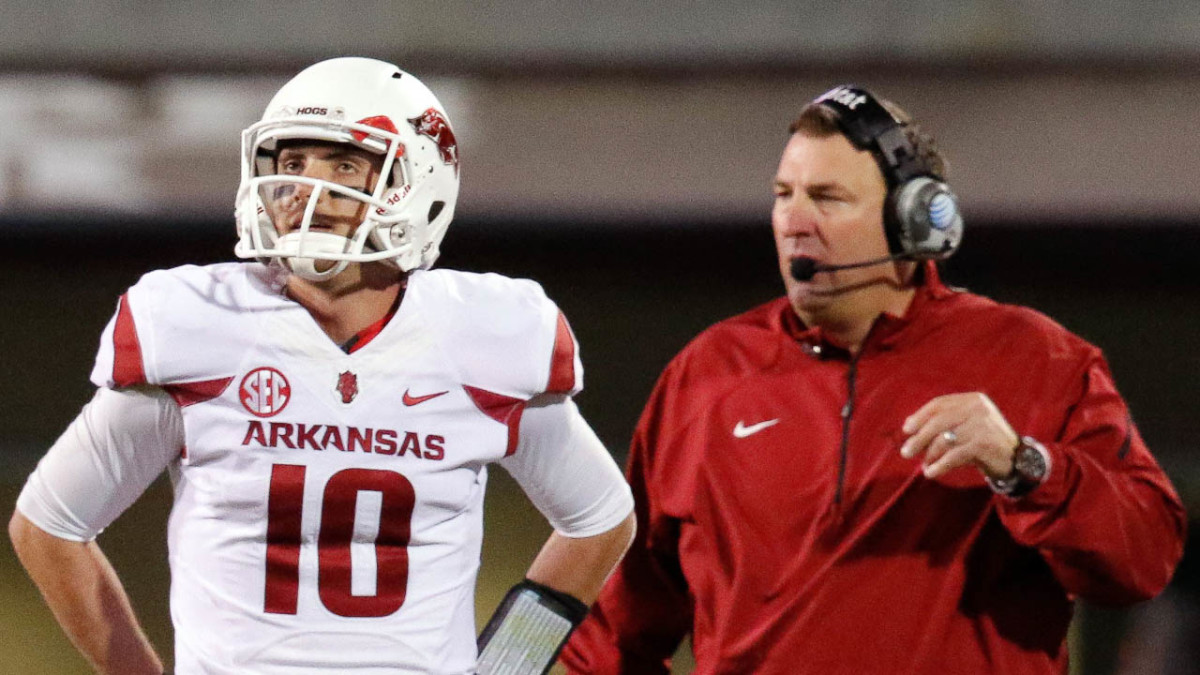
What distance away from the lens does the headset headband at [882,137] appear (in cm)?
222

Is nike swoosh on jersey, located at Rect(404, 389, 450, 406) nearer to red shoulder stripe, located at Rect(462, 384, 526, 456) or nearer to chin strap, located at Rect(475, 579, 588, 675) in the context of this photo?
red shoulder stripe, located at Rect(462, 384, 526, 456)

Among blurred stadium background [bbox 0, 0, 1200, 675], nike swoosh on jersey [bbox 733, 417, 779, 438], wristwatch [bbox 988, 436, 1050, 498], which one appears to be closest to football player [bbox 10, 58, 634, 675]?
nike swoosh on jersey [bbox 733, 417, 779, 438]

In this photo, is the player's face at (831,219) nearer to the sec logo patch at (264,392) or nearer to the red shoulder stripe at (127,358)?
the sec logo patch at (264,392)

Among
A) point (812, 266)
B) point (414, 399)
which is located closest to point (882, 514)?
point (812, 266)

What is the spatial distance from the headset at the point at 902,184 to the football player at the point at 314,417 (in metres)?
0.55

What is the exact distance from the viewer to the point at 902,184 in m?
2.19

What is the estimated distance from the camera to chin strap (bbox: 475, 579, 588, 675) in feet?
6.37

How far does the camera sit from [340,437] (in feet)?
5.74

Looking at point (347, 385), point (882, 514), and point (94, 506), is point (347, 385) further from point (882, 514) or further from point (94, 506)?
point (882, 514)

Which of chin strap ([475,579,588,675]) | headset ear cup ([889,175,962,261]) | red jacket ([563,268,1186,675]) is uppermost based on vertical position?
headset ear cup ([889,175,962,261])

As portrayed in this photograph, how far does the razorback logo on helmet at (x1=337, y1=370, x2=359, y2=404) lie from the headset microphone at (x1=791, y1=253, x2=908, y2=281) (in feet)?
2.23

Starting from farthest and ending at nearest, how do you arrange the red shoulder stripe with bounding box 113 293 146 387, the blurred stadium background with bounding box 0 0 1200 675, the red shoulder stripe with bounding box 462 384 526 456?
the blurred stadium background with bounding box 0 0 1200 675, the red shoulder stripe with bounding box 462 384 526 456, the red shoulder stripe with bounding box 113 293 146 387

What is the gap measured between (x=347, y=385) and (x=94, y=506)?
0.33 meters

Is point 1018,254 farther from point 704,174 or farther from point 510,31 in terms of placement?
point 510,31
